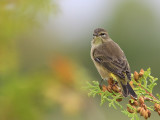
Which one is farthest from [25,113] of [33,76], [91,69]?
[91,69]

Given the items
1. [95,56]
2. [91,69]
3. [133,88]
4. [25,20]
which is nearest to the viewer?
[133,88]

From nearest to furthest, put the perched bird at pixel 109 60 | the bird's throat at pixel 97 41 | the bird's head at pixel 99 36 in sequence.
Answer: the perched bird at pixel 109 60 < the bird's head at pixel 99 36 < the bird's throat at pixel 97 41

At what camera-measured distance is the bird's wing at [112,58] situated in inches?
244

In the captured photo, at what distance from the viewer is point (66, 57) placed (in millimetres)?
5891

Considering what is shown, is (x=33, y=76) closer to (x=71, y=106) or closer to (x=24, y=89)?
(x=24, y=89)

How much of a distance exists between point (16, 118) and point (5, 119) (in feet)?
0.44

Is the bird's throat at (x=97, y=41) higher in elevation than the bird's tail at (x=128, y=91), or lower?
higher

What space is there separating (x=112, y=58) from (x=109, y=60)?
0.21 feet

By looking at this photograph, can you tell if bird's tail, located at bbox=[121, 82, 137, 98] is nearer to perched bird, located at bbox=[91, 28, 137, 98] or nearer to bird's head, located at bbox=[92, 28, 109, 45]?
perched bird, located at bbox=[91, 28, 137, 98]

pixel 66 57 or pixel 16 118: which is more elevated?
pixel 66 57

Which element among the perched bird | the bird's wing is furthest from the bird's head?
the bird's wing

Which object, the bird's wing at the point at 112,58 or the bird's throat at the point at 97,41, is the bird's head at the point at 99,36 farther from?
the bird's wing at the point at 112,58

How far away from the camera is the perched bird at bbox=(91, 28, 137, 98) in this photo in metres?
6.04

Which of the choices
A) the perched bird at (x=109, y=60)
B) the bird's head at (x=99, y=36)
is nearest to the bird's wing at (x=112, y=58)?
the perched bird at (x=109, y=60)
